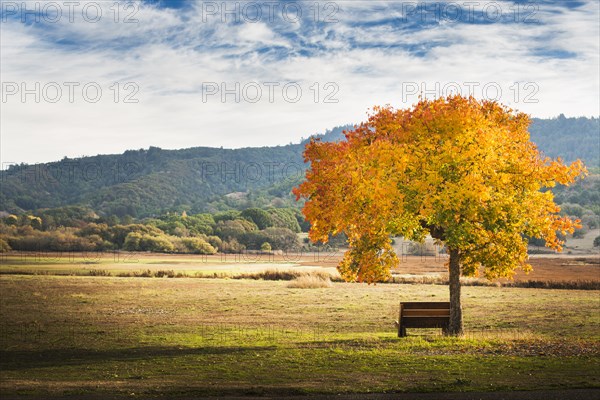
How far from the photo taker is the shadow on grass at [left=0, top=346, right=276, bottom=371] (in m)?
23.0

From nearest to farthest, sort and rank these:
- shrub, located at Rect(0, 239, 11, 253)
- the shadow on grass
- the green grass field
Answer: the green grass field
the shadow on grass
shrub, located at Rect(0, 239, 11, 253)

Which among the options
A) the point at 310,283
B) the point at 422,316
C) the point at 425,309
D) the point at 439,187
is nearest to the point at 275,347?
the point at 422,316

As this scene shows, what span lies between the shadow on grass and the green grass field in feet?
0.14

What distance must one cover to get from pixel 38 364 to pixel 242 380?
7769 millimetres

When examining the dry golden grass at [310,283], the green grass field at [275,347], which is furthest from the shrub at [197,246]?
the green grass field at [275,347]

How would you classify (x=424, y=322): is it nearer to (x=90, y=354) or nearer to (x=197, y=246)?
(x=90, y=354)

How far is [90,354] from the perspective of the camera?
82.4 ft

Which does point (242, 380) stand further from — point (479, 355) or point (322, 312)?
point (322, 312)

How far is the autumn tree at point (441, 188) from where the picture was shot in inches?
1080

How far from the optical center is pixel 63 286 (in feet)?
204

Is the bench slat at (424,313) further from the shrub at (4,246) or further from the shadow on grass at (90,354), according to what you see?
the shrub at (4,246)

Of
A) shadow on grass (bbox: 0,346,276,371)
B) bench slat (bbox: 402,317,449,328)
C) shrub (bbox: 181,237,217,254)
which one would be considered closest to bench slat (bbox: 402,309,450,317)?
bench slat (bbox: 402,317,449,328)

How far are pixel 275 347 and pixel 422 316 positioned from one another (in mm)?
7122

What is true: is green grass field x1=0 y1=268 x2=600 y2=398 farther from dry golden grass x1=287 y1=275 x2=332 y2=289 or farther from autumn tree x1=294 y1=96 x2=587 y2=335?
dry golden grass x1=287 y1=275 x2=332 y2=289
